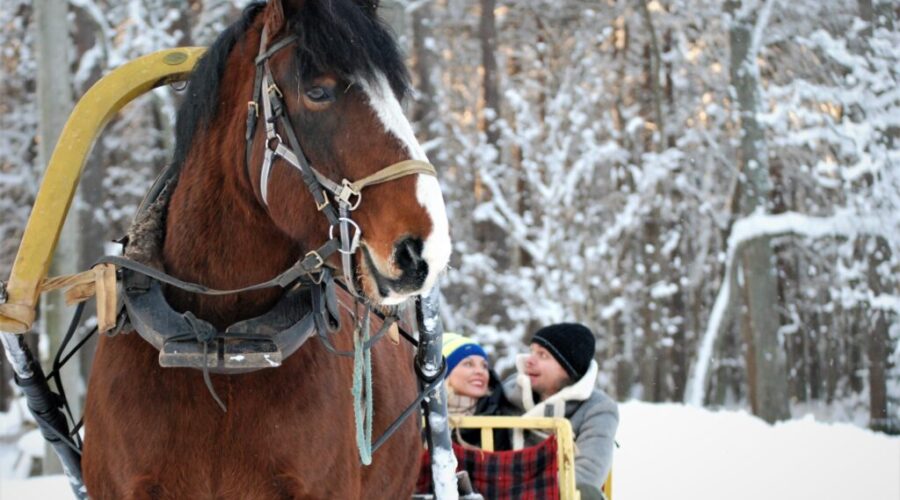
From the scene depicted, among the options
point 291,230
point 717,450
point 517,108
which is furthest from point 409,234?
point 517,108

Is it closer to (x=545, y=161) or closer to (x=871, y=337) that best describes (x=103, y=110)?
(x=871, y=337)

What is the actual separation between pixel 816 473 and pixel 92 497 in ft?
29.5

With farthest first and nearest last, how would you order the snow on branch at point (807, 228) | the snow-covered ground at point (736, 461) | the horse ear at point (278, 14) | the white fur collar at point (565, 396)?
the snow on branch at point (807, 228) → the snow-covered ground at point (736, 461) → the white fur collar at point (565, 396) → the horse ear at point (278, 14)

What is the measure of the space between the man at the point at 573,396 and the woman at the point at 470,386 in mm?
132

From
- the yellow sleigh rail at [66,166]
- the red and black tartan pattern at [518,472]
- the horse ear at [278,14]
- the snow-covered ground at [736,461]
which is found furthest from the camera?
the snow-covered ground at [736,461]

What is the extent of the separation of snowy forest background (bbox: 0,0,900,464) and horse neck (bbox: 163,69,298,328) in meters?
10.6

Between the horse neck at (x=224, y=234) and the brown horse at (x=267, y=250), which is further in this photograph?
the horse neck at (x=224, y=234)

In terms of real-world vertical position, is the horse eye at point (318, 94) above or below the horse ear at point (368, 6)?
Answer: below

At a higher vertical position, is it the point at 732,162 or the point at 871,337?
the point at 732,162

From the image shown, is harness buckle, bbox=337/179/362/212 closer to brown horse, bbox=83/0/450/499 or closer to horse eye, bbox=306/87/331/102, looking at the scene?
brown horse, bbox=83/0/450/499

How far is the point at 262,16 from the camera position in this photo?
320 centimetres

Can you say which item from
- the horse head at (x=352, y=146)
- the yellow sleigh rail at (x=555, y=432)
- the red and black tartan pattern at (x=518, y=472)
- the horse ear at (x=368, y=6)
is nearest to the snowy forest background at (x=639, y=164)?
the yellow sleigh rail at (x=555, y=432)

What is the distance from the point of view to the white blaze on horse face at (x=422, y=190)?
105 inches

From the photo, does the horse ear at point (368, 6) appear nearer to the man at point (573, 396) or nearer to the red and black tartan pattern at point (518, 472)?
the red and black tartan pattern at point (518, 472)
